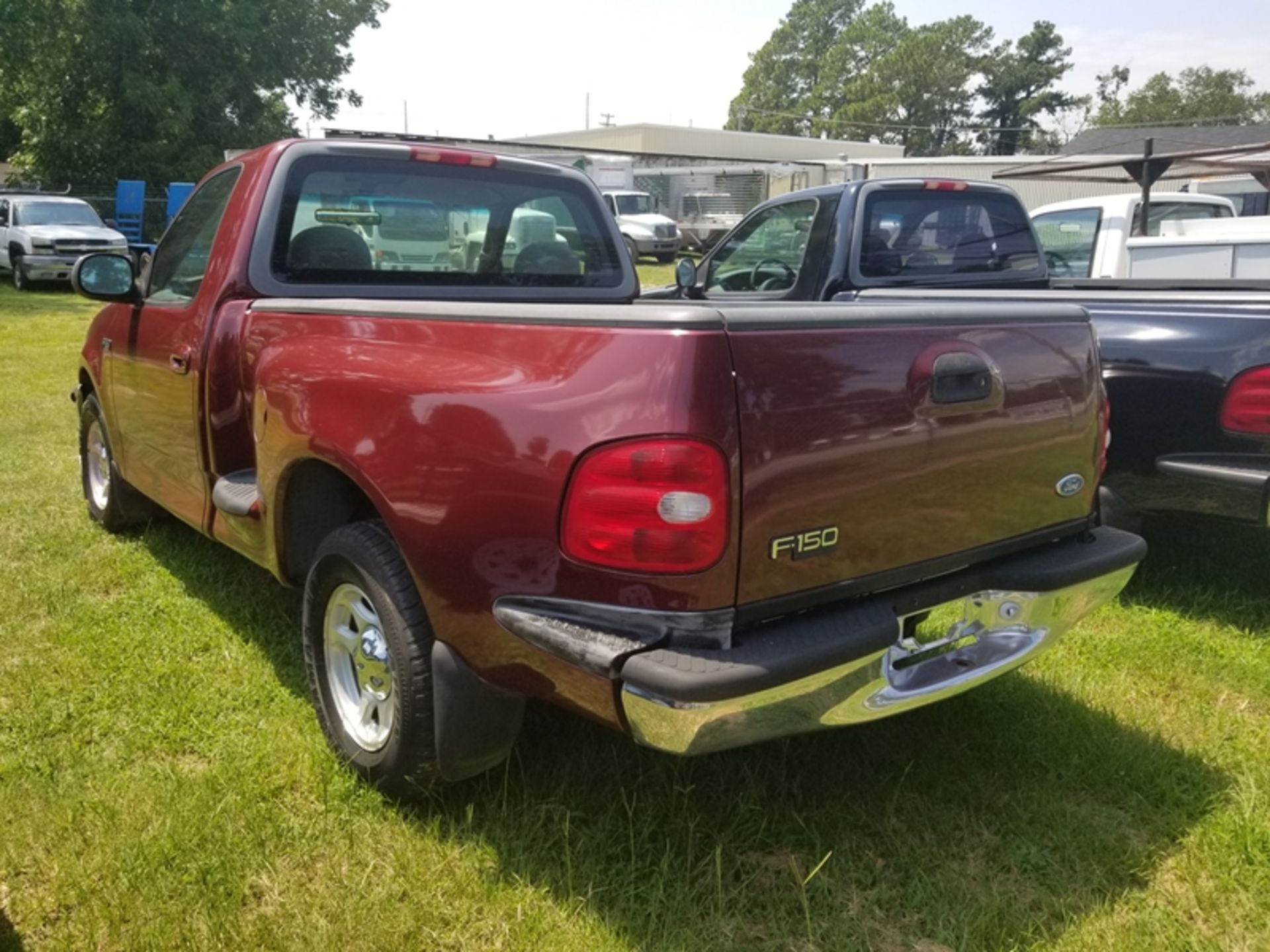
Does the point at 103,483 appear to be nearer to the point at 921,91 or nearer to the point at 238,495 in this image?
the point at 238,495

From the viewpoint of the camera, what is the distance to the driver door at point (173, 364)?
3.50m

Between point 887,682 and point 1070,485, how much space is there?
870 mm

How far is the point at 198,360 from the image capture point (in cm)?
339

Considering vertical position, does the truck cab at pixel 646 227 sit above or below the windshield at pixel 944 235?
above

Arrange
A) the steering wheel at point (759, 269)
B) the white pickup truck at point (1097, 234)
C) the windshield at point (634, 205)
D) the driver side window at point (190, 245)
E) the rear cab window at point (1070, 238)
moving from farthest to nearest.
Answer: the windshield at point (634, 205), the rear cab window at point (1070, 238), the white pickup truck at point (1097, 234), the steering wheel at point (759, 269), the driver side window at point (190, 245)

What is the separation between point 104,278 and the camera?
13.1ft

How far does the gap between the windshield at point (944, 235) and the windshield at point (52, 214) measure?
1784 cm

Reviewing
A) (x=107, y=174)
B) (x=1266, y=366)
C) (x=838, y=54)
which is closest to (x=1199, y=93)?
(x=838, y=54)

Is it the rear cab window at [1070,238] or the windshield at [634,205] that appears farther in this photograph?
the windshield at [634,205]

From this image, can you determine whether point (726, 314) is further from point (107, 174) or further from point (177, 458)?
point (107, 174)

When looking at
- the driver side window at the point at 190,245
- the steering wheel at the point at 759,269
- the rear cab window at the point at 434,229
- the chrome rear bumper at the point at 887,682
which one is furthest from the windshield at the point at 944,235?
the driver side window at the point at 190,245

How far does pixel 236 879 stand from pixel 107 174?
30311mm

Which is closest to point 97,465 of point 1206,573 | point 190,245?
point 190,245

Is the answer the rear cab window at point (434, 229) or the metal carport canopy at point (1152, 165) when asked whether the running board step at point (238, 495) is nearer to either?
the rear cab window at point (434, 229)
